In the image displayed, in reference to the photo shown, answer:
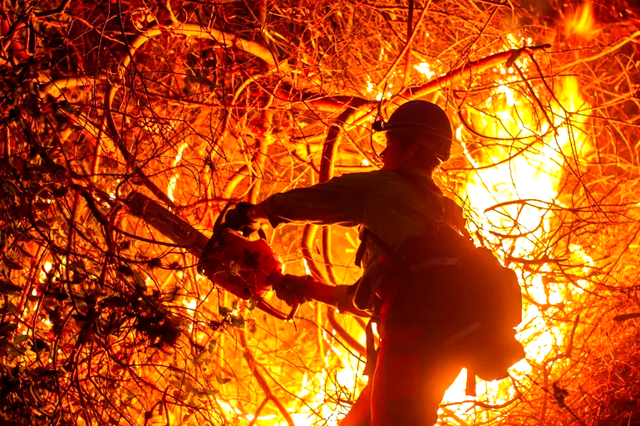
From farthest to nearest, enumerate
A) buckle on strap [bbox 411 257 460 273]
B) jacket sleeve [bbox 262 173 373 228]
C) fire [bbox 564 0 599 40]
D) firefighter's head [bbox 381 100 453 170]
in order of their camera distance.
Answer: fire [bbox 564 0 599 40]
firefighter's head [bbox 381 100 453 170]
jacket sleeve [bbox 262 173 373 228]
buckle on strap [bbox 411 257 460 273]

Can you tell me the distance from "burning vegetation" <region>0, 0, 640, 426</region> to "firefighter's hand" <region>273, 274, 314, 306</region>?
0.62ft

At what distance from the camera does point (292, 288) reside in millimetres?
2943

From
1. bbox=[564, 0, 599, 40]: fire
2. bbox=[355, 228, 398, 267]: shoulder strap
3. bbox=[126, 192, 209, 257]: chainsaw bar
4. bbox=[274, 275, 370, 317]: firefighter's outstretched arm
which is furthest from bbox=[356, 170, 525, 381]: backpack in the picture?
bbox=[564, 0, 599, 40]: fire

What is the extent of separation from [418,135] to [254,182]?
4.47 ft

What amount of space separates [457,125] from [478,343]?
2479mm

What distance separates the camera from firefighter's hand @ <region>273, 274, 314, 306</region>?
116 inches

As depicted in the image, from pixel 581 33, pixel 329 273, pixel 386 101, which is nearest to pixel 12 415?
pixel 329 273

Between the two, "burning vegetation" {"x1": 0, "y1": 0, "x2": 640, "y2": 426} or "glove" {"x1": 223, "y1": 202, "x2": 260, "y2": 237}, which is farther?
"glove" {"x1": 223, "y1": 202, "x2": 260, "y2": 237}

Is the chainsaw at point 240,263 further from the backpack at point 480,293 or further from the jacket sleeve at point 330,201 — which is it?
the backpack at point 480,293

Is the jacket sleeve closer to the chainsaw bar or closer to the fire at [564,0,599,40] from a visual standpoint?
the chainsaw bar

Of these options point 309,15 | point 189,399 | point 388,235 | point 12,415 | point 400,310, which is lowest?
point 12,415

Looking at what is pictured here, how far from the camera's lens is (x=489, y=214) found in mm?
4332

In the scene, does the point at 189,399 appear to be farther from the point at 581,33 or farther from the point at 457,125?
the point at 581,33

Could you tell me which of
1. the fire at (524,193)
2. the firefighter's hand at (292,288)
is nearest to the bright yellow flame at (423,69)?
the fire at (524,193)
